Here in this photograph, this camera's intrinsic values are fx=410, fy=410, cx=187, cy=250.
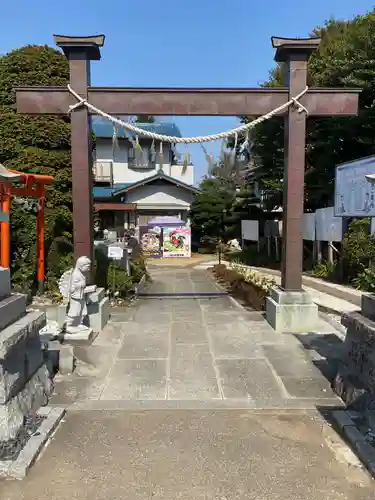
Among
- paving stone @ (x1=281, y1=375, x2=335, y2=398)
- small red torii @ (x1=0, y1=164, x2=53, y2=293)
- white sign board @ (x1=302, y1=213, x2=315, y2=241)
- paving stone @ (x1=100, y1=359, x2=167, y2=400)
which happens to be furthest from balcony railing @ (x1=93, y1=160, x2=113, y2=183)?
paving stone @ (x1=281, y1=375, x2=335, y2=398)

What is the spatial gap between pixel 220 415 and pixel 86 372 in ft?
7.06

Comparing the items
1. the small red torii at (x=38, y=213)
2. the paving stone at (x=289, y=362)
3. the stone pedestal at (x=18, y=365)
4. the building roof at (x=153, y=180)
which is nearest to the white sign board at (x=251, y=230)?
the building roof at (x=153, y=180)

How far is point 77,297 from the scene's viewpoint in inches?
263

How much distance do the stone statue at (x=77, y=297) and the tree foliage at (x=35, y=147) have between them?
4130 mm

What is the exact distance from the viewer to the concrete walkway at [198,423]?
130 inches

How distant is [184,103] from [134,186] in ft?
66.2

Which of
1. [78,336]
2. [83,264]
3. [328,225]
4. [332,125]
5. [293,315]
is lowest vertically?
[78,336]

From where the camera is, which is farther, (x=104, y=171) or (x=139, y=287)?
(x=104, y=171)

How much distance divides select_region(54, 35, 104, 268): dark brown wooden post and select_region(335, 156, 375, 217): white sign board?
8.02 metres

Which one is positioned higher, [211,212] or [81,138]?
[81,138]

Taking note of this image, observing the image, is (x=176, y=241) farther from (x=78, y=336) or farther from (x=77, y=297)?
(x=77, y=297)

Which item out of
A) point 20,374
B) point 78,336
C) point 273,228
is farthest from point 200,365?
point 273,228

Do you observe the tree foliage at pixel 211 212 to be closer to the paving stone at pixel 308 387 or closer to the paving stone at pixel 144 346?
the paving stone at pixel 144 346

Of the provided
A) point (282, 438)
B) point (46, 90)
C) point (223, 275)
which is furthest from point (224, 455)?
point (223, 275)
